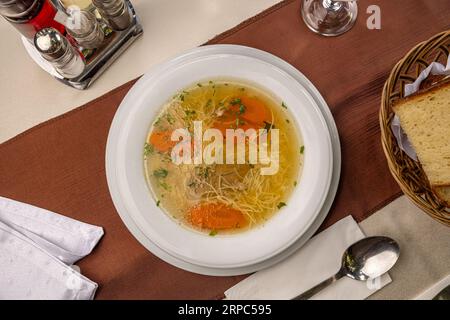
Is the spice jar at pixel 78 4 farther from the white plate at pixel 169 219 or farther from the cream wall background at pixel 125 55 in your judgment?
the white plate at pixel 169 219

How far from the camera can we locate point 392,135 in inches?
53.0

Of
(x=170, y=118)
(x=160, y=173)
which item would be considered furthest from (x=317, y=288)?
(x=170, y=118)

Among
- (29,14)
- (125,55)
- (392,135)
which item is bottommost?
(392,135)

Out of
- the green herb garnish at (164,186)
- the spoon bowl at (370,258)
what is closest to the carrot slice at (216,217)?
the green herb garnish at (164,186)

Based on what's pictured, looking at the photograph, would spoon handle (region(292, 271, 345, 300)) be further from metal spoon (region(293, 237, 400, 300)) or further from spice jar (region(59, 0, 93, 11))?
spice jar (region(59, 0, 93, 11))

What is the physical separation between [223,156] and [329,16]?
0.61 m

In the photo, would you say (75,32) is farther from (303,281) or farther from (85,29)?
(303,281)

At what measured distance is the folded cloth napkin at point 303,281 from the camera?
1346mm

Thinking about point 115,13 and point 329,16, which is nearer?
point 115,13

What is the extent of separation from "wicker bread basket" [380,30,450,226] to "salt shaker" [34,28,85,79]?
0.95 meters

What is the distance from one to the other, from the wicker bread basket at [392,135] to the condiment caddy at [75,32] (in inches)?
33.4

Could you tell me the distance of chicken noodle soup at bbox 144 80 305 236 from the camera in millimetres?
1405

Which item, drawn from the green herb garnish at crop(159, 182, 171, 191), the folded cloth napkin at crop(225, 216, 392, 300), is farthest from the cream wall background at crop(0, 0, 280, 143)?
the folded cloth napkin at crop(225, 216, 392, 300)

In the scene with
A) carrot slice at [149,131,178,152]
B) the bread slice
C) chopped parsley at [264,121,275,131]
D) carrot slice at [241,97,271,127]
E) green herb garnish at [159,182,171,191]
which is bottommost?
the bread slice
